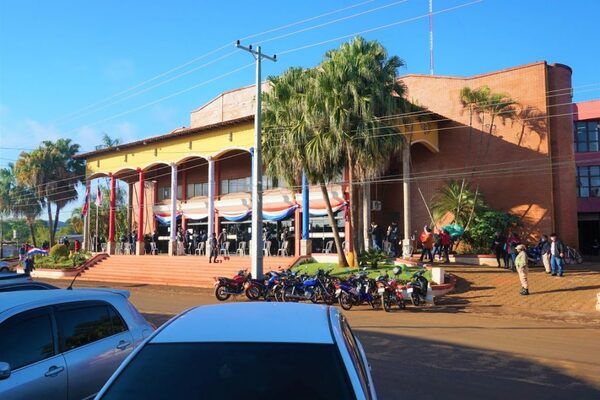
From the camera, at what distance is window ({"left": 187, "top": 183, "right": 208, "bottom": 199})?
39.9 metres

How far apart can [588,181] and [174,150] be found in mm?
28973

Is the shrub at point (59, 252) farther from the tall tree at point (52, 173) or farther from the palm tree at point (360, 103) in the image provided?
the palm tree at point (360, 103)

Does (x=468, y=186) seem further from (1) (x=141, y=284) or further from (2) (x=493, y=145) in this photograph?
(1) (x=141, y=284)

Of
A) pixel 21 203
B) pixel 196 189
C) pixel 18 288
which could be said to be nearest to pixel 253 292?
pixel 18 288

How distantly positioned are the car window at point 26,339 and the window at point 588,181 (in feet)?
126

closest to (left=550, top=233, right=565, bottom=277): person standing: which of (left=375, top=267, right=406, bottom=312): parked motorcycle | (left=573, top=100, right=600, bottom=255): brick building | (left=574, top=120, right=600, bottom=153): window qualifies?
(left=375, top=267, right=406, bottom=312): parked motorcycle

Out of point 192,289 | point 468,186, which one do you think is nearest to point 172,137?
point 192,289

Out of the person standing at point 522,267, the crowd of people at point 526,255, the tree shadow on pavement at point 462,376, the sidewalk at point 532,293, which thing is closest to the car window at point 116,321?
the tree shadow on pavement at point 462,376

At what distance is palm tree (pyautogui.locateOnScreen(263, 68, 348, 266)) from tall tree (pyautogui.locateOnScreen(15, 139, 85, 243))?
34.4m

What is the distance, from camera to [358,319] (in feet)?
46.8

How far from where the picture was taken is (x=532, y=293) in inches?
725

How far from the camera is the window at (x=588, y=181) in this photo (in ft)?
118

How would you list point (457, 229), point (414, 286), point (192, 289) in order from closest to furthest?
point (414, 286)
point (192, 289)
point (457, 229)

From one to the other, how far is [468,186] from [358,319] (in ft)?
62.8
